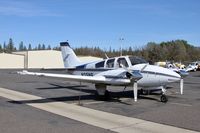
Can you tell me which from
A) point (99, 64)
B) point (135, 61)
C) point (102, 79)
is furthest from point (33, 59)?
point (135, 61)

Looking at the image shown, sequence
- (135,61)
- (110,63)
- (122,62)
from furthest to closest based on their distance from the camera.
→ (110,63) < (122,62) < (135,61)

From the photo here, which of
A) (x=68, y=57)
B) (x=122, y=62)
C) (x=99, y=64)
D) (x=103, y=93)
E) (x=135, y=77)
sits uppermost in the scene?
(x=68, y=57)

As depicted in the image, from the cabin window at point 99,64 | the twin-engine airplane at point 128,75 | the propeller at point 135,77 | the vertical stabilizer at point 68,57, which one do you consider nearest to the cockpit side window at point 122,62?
the twin-engine airplane at point 128,75

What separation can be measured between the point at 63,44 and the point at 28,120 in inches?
466

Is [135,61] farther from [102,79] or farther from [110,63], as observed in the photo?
[102,79]

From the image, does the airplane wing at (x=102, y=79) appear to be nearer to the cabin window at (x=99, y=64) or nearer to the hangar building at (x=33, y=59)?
the cabin window at (x=99, y=64)

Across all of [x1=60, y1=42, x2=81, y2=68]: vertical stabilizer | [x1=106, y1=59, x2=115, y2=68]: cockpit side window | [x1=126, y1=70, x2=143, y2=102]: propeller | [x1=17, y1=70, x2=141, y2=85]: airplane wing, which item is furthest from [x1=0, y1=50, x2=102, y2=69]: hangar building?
[x1=126, y1=70, x2=143, y2=102]: propeller

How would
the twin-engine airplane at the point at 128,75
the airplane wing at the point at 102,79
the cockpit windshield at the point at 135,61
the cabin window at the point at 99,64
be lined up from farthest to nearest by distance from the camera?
the cabin window at the point at 99,64
the cockpit windshield at the point at 135,61
the airplane wing at the point at 102,79
the twin-engine airplane at the point at 128,75

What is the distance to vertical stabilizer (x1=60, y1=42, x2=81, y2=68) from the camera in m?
21.6

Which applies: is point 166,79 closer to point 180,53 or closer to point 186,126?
point 186,126

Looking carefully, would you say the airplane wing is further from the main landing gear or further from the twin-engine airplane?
the main landing gear

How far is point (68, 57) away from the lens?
873 inches

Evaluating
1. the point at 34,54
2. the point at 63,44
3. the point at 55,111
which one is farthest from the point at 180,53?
the point at 55,111

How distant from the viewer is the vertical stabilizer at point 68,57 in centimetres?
2158
